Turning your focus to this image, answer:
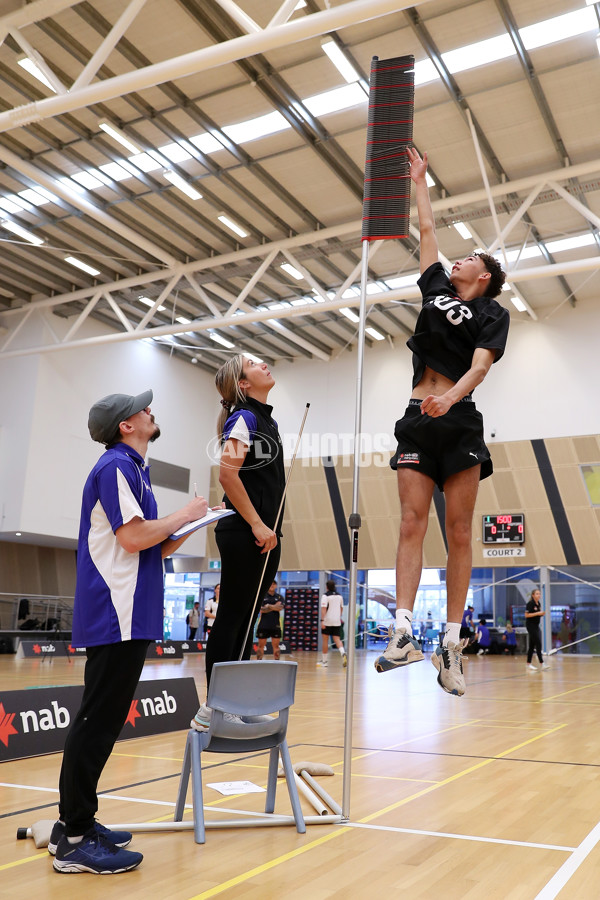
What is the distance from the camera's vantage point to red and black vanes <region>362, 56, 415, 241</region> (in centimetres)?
369

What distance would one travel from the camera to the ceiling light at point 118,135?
1448 cm

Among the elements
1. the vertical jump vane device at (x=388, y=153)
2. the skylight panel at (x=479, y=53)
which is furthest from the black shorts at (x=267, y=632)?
the vertical jump vane device at (x=388, y=153)

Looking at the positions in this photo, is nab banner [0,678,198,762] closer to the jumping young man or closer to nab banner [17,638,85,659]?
the jumping young man

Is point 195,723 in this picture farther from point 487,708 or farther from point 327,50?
point 327,50

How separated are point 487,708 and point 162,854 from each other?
643 centimetres

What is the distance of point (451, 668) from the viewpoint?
3164 mm

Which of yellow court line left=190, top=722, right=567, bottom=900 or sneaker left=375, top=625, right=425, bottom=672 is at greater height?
sneaker left=375, top=625, right=425, bottom=672

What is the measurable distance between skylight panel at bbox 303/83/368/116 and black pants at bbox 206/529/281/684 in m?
12.3

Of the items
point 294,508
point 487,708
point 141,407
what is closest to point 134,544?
point 141,407

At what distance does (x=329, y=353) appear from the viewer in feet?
89.0

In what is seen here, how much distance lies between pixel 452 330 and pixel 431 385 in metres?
0.27

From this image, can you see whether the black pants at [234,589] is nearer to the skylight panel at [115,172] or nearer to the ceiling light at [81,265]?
the skylight panel at [115,172]

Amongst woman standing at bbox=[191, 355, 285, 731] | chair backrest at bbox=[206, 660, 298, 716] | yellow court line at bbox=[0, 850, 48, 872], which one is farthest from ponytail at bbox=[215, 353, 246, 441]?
yellow court line at bbox=[0, 850, 48, 872]

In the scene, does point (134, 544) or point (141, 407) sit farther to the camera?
point (141, 407)
